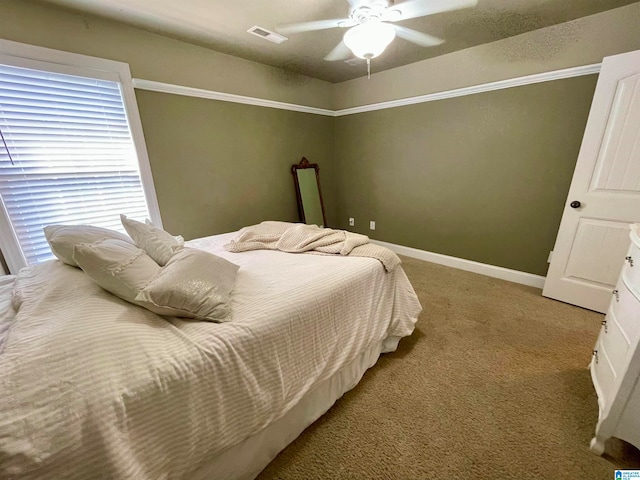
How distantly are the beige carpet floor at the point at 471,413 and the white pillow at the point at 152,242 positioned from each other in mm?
1142

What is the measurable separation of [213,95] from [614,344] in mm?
3503

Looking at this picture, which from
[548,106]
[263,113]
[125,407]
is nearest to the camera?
[125,407]

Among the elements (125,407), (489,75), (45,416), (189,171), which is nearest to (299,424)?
(125,407)

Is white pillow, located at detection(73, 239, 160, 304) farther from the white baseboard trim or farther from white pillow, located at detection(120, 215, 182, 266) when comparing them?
the white baseboard trim

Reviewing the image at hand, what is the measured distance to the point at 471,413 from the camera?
140 centimetres

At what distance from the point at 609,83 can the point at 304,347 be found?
114 inches

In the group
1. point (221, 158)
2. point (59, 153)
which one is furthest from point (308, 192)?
point (59, 153)

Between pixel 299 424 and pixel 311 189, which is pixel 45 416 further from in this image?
pixel 311 189

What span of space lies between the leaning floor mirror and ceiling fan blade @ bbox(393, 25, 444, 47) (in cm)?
177

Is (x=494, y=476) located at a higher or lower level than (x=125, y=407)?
lower

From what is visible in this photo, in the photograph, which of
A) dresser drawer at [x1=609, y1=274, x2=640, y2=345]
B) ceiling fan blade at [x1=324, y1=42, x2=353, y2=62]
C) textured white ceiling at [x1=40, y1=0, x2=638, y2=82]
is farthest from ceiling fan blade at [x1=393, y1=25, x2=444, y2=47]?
dresser drawer at [x1=609, y1=274, x2=640, y2=345]

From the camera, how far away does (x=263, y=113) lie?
3096 mm

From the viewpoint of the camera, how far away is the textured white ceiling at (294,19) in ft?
6.09

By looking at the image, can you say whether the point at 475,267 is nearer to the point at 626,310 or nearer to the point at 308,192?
the point at 626,310
